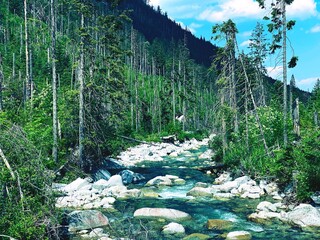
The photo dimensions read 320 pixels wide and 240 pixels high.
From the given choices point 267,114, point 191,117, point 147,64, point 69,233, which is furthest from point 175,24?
point 69,233

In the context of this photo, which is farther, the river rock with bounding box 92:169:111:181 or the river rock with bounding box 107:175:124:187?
the river rock with bounding box 92:169:111:181

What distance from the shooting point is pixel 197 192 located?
55.2 ft

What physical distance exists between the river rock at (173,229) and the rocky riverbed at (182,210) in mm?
32

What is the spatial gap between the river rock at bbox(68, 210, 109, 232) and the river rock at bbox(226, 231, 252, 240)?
388 centimetres

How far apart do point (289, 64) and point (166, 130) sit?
3258 centimetres

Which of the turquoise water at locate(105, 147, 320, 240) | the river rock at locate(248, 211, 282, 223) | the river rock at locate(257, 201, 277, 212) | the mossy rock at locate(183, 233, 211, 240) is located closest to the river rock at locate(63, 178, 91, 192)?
the turquoise water at locate(105, 147, 320, 240)

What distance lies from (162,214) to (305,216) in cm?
500

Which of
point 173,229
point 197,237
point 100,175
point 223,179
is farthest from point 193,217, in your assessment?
point 100,175

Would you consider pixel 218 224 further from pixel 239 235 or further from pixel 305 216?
pixel 305 216

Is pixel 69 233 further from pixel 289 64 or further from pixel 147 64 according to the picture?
pixel 147 64

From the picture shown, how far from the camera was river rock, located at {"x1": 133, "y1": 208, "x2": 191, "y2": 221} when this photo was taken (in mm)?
12859

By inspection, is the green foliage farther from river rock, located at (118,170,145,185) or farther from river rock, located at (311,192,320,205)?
river rock, located at (118,170,145,185)

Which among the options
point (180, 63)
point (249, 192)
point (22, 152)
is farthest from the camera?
point (180, 63)

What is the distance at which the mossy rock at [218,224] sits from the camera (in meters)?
11.7
